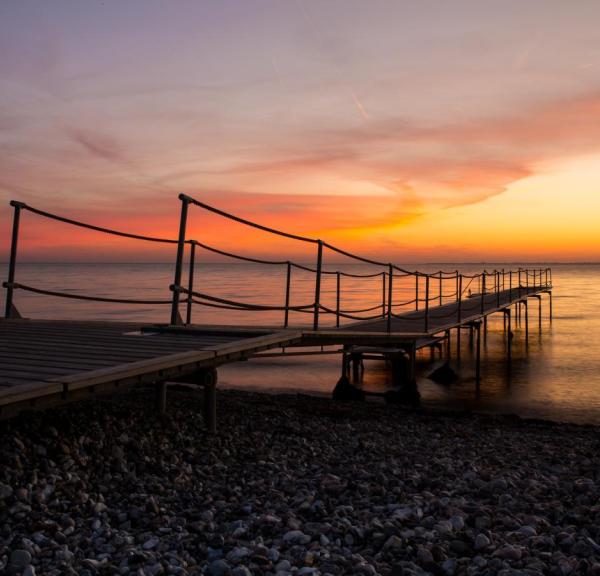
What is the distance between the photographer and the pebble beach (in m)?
3.93

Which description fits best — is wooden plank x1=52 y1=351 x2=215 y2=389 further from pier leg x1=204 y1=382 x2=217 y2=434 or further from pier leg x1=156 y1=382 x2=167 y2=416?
pier leg x1=156 y1=382 x2=167 y2=416

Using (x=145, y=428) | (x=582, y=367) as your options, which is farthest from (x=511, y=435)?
(x=582, y=367)

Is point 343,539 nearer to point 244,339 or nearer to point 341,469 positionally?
point 341,469

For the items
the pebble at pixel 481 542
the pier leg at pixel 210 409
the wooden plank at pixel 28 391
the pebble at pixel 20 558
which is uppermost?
the wooden plank at pixel 28 391

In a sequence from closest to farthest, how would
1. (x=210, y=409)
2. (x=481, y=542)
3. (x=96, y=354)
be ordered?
(x=481, y=542) → (x=96, y=354) → (x=210, y=409)

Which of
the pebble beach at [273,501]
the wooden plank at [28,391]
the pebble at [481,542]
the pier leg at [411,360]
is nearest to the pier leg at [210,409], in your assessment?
the pebble beach at [273,501]

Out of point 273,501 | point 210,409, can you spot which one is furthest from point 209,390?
point 273,501

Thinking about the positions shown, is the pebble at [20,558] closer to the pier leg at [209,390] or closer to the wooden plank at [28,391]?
the wooden plank at [28,391]

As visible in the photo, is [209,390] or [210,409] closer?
[209,390]

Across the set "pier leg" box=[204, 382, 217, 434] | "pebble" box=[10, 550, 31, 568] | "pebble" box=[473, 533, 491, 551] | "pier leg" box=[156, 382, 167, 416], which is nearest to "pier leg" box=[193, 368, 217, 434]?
"pier leg" box=[204, 382, 217, 434]

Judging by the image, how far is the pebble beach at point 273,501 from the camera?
12.9ft

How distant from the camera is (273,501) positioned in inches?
202

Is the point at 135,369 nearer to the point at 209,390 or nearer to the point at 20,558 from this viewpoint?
the point at 20,558

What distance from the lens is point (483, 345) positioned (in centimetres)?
2912
